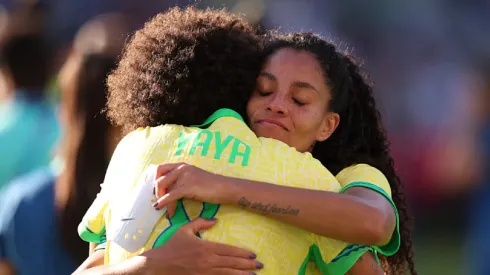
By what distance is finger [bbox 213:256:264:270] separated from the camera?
2172 millimetres

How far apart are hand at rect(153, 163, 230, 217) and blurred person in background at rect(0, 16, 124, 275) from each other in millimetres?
1507

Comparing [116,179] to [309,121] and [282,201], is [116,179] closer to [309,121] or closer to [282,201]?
[282,201]

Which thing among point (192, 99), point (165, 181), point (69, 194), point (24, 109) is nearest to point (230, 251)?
point (165, 181)

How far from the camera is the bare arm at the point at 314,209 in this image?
2188 millimetres

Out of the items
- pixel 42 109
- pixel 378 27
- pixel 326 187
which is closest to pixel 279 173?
pixel 326 187

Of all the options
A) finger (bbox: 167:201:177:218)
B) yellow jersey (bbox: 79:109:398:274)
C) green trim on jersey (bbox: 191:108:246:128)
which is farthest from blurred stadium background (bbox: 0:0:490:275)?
finger (bbox: 167:201:177:218)

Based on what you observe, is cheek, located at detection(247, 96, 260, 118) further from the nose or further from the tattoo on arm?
the tattoo on arm

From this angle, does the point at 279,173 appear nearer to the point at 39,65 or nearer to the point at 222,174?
the point at 222,174

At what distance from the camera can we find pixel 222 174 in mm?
2264

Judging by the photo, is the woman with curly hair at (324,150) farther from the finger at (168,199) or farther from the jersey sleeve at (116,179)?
the jersey sleeve at (116,179)

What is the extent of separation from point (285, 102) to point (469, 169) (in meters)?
5.63

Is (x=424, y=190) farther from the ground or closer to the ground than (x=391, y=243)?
farther from the ground

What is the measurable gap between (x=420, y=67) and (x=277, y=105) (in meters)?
6.35

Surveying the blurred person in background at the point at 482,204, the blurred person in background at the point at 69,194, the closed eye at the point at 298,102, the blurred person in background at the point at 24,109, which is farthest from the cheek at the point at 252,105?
the blurred person in background at the point at 482,204
